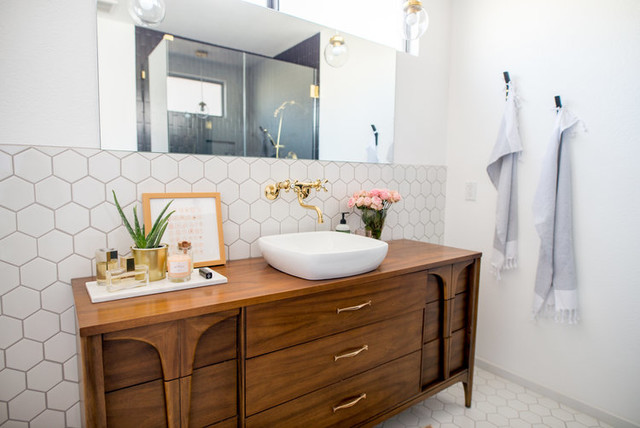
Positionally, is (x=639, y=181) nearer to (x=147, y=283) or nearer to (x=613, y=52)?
(x=613, y=52)

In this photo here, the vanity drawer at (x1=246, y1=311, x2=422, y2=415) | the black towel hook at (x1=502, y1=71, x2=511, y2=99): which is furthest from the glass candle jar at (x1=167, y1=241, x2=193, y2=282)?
the black towel hook at (x1=502, y1=71, x2=511, y2=99)

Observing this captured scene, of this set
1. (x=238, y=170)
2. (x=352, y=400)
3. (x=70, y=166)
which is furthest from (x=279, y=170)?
(x=352, y=400)

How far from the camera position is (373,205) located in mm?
1862

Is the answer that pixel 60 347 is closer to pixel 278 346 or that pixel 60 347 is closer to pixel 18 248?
pixel 18 248

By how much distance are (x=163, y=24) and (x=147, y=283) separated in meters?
1.01

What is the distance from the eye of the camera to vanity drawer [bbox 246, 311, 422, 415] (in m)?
1.18

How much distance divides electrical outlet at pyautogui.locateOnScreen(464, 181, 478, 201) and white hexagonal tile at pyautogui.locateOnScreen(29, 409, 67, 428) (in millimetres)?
2383

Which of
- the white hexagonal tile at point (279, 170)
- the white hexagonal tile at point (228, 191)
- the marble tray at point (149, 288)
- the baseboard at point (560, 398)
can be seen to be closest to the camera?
the marble tray at point (149, 288)

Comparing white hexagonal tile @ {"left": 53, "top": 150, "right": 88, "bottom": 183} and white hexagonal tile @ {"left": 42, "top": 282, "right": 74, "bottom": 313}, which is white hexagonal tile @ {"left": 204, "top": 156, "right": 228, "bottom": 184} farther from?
white hexagonal tile @ {"left": 42, "top": 282, "right": 74, "bottom": 313}

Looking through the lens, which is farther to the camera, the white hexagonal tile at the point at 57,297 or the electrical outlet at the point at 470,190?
the electrical outlet at the point at 470,190

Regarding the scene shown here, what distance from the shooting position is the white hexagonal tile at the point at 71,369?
50.9 inches

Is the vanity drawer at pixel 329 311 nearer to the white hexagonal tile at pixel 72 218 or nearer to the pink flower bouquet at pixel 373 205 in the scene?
the pink flower bouquet at pixel 373 205

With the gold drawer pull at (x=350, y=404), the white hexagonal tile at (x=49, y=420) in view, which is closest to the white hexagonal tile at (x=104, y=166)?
the white hexagonal tile at (x=49, y=420)

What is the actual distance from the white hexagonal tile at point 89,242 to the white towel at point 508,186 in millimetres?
2060
